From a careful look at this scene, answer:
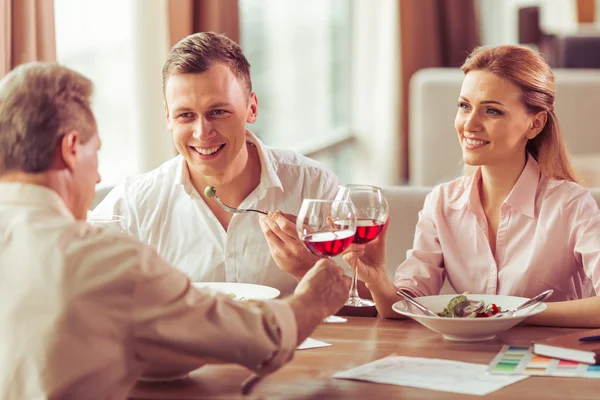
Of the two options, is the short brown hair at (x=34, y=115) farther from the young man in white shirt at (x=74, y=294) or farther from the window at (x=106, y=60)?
the window at (x=106, y=60)

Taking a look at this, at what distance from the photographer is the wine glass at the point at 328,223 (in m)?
1.91

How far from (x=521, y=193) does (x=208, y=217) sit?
2.85 ft

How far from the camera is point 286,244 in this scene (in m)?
2.13

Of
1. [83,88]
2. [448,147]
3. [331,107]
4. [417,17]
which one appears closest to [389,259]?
[83,88]

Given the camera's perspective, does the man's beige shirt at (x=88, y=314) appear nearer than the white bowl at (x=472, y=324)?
Yes

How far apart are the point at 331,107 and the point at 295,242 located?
4183 millimetres

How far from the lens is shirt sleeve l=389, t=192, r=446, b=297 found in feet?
7.93

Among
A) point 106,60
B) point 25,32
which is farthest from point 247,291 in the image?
point 106,60

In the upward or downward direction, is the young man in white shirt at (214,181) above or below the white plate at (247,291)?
above

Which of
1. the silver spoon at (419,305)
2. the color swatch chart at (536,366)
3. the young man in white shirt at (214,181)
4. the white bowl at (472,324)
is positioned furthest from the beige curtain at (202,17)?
the color swatch chart at (536,366)

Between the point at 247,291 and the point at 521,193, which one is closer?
the point at 247,291

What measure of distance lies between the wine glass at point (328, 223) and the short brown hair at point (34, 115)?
1.96 ft

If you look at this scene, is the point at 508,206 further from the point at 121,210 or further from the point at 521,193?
the point at 121,210

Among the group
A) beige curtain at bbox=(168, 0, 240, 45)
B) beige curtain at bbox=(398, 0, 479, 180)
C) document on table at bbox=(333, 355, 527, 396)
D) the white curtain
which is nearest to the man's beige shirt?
document on table at bbox=(333, 355, 527, 396)
